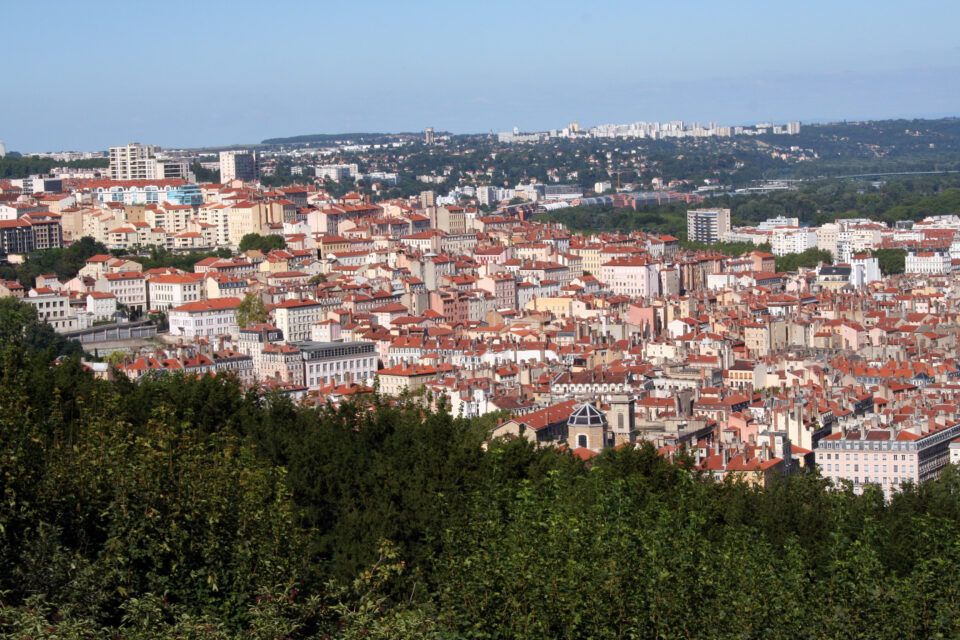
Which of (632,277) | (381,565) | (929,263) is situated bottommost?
(929,263)

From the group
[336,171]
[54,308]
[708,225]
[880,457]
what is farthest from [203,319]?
[336,171]

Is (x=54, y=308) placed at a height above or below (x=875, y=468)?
above

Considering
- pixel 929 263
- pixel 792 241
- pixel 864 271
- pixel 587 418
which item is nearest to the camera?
pixel 587 418

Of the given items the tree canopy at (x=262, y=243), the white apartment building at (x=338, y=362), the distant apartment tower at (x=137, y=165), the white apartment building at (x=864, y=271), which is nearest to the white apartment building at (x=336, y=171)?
A: the distant apartment tower at (x=137, y=165)

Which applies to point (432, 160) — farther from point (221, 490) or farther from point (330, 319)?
point (221, 490)

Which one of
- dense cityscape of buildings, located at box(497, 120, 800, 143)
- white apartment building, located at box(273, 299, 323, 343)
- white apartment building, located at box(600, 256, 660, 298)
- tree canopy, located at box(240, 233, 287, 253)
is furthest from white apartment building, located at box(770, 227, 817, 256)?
dense cityscape of buildings, located at box(497, 120, 800, 143)

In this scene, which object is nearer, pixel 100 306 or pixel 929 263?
pixel 100 306

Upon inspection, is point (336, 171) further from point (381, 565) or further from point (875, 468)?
point (381, 565)
